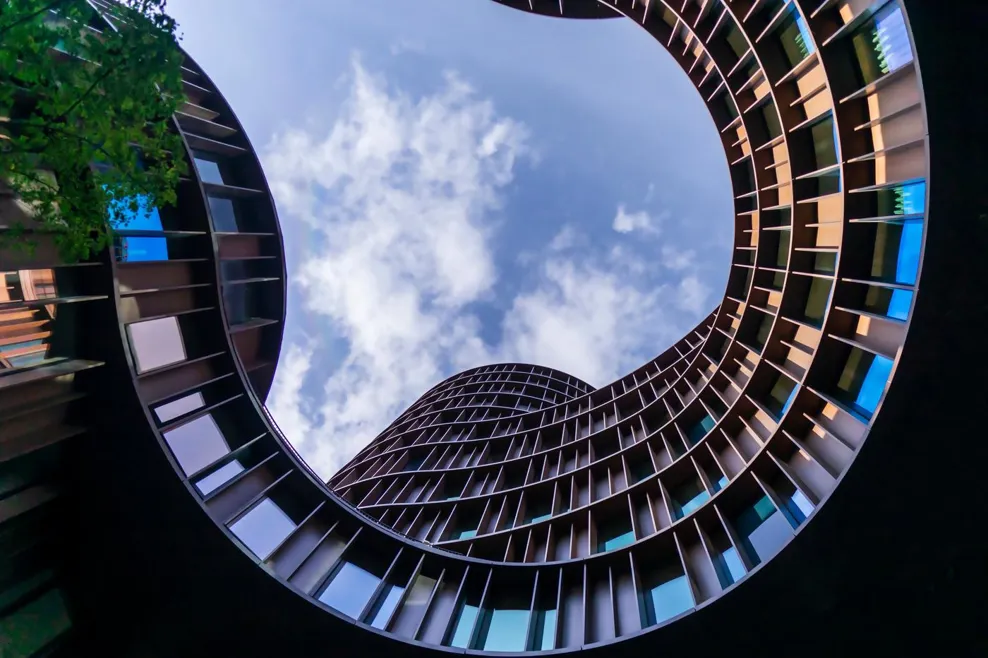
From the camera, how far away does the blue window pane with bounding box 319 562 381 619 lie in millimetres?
16688

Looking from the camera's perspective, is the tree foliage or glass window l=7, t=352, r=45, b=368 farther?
glass window l=7, t=352, r=45, b=368

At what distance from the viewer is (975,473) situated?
475 inches

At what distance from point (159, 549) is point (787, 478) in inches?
769

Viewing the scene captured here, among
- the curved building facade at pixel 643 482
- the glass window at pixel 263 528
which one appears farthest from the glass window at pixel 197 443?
the glass window at pixel 263 528

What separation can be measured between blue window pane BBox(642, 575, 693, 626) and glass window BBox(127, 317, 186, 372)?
16.9 m

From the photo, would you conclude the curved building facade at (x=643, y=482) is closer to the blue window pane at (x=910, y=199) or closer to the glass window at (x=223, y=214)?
the blue window pane at (x=910, y=199)

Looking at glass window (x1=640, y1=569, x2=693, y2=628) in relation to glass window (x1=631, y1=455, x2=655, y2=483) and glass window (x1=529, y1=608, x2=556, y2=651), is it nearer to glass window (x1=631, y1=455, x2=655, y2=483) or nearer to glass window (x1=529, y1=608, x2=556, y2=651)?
glass window (x1=529, y1=608, x2=556, y2=651)

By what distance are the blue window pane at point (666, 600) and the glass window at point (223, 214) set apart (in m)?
19.2

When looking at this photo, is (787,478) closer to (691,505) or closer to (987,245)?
(691,505)

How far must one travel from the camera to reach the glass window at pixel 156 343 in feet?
47.7

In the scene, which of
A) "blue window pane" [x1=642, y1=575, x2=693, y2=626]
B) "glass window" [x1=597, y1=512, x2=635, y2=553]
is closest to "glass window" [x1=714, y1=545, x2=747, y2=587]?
"blue window pane" [x1=642, y1=575, x2=693, y2=626]

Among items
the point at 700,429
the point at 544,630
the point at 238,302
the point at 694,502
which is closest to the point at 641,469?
the point at 700,429

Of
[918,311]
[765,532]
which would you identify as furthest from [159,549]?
[918,311]

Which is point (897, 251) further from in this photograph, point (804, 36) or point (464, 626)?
point (464, 626)
